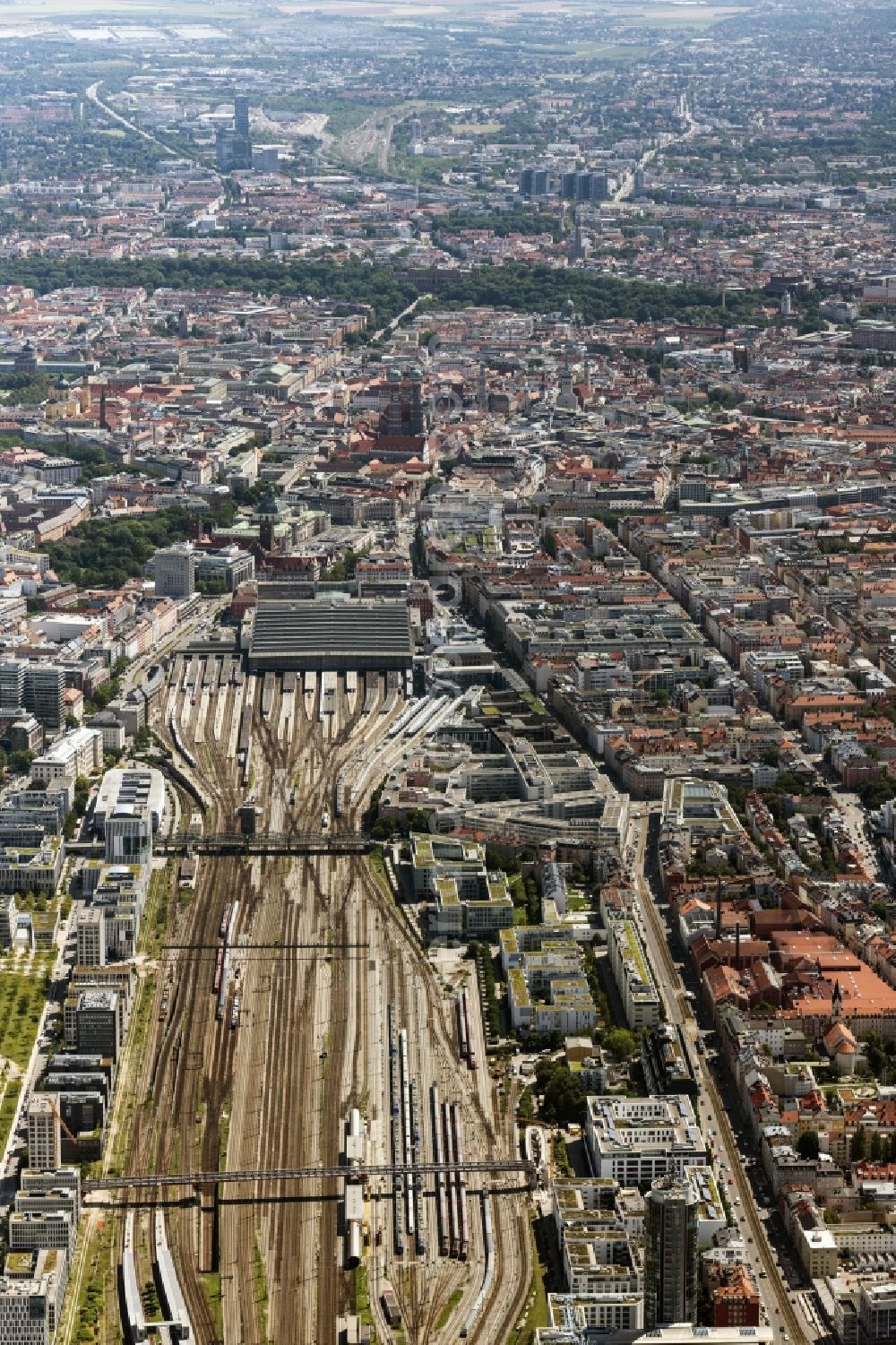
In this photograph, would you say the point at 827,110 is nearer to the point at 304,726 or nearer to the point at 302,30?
the point at 302,30

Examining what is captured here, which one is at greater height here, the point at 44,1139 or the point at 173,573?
the point at 44,1139

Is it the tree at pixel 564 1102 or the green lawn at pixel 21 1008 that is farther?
the green lawn at pixel 21 1008

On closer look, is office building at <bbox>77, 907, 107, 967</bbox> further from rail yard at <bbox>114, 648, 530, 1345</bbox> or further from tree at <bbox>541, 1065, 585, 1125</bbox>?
tree at <bbox>541, 1065, 585, 1125</bbox>

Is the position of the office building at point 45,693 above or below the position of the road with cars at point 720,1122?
below

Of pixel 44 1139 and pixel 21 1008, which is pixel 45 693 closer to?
pixel 21 1008

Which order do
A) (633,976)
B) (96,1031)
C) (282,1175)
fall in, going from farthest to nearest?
(633,976) < (96,1031) < (282,1175)

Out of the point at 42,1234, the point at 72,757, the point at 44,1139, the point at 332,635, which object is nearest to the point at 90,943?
the point at 44,1139

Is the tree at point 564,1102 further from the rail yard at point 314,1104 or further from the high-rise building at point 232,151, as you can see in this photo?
the high-rise building at point 232,151

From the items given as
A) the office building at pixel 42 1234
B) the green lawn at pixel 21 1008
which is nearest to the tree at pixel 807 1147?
the office building at pixel 42 1234
